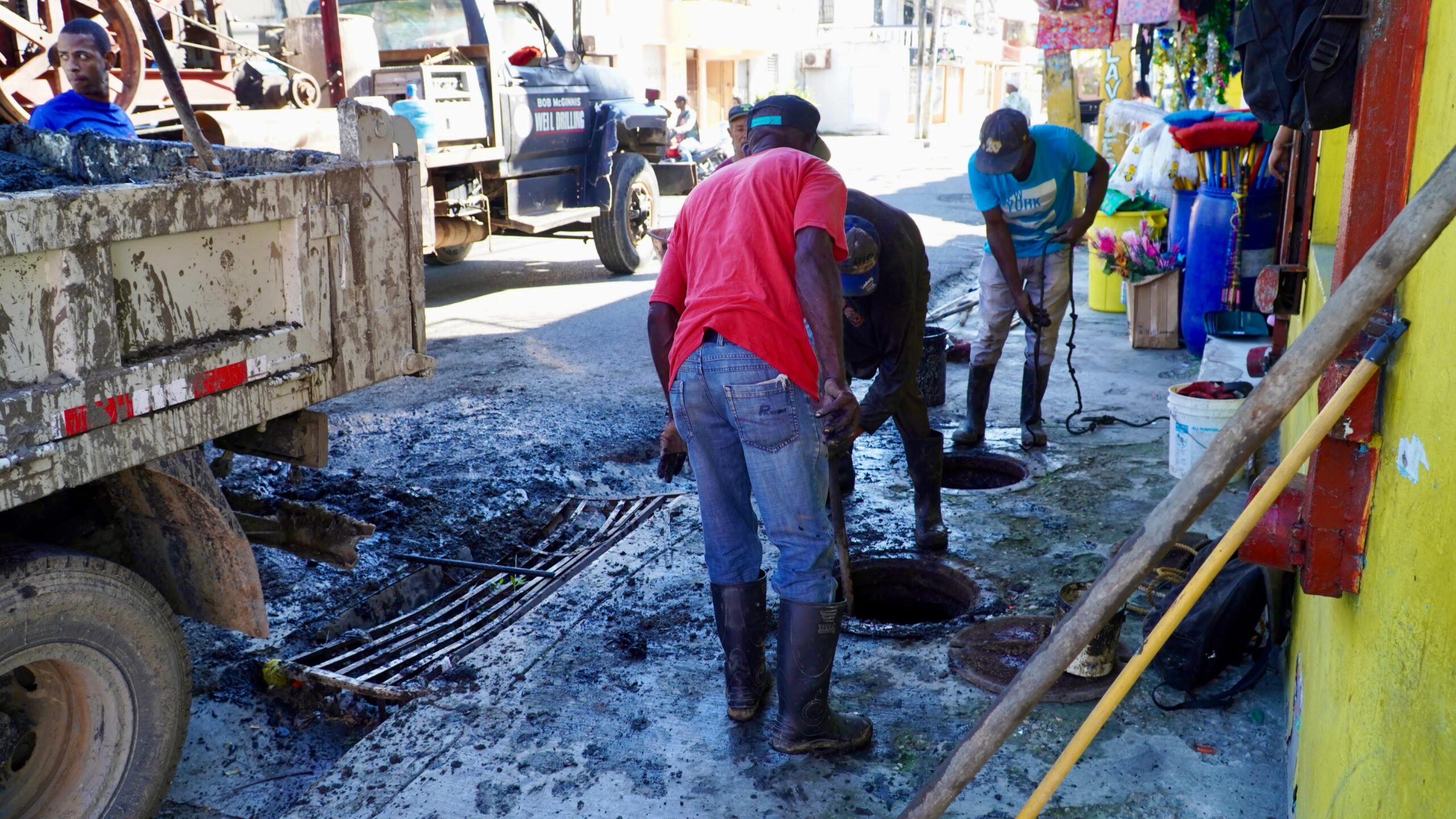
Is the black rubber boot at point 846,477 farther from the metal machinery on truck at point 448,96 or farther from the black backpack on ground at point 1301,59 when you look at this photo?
the metal machinery on truck at point 448,96

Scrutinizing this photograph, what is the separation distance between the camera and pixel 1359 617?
6.77 feet

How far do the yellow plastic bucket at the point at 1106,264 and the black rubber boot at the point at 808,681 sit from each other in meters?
5.49

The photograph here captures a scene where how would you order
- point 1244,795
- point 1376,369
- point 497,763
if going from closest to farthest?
point 1376,369, point 1244,795, point 497,763

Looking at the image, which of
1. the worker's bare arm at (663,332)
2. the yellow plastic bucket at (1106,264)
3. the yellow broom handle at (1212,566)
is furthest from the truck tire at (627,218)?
the yellow broom handle at (1212,566)

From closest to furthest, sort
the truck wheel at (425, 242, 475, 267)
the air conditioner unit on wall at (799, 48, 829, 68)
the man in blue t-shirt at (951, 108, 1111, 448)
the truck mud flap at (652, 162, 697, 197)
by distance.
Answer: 1. the man in blue t-shirt at (951, 108, 1111, 448)
2. the truck wheel at (425, 242, 475, 267)
3. the truck mud flap at (652, 162, 697, 197)
4. the air conditioner unit on wall at (799, 48, 829, 68)

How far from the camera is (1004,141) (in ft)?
16.8

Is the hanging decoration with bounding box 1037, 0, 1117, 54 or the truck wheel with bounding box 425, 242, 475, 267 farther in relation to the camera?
the truck wheel with bounding box 425, 242, 475, 267

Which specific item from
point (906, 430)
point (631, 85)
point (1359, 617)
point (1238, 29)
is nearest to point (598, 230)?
point (631, 85)

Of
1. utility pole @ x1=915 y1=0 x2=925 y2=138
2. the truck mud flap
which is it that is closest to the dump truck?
the truck mud flap

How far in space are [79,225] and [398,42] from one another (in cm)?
836

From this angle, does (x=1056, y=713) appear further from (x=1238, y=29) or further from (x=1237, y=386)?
(x=1237, y=386)

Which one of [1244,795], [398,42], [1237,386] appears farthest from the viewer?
[398,42]

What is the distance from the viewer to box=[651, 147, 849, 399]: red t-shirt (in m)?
2.88

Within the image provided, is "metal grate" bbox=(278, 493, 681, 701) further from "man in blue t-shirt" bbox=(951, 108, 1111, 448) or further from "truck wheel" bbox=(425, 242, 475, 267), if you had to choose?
"truck wheel" bbox=(425, 242, 475, 267)
